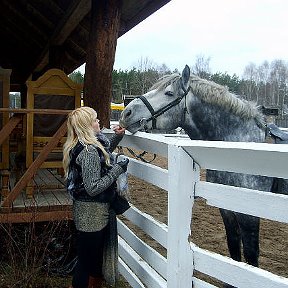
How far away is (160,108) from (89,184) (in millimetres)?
1054

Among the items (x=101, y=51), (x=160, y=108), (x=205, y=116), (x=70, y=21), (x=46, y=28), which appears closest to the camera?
(x=160, y=108)

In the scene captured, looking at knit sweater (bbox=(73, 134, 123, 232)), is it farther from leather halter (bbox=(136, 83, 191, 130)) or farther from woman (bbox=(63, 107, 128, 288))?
leather halter (bbox=(136, 83, 191, 130))

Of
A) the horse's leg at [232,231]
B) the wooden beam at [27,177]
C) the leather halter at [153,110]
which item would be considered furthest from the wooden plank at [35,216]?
the horse's leg at [232,231]

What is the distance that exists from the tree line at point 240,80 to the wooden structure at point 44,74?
2860 cm

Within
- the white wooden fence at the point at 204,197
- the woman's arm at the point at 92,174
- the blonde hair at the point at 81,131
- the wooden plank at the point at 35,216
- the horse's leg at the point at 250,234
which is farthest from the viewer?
the wooden plank at the point at 35,216

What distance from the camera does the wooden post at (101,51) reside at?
466cm

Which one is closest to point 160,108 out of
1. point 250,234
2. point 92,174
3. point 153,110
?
point 153,110

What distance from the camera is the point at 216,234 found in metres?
6.29

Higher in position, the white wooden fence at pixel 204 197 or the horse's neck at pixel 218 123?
the horse's neck at pixel 218 123

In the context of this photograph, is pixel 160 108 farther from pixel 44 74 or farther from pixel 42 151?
pixel 44 74

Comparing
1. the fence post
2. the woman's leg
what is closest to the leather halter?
the woman's leg

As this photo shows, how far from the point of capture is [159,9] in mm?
5664

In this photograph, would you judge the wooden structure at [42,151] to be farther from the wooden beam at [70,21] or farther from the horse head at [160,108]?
the horse head at [160,108]

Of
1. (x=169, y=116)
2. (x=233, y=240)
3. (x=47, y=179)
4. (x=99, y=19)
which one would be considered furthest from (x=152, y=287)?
(x=47, y=179)
